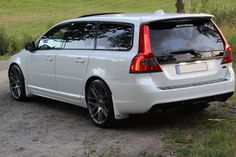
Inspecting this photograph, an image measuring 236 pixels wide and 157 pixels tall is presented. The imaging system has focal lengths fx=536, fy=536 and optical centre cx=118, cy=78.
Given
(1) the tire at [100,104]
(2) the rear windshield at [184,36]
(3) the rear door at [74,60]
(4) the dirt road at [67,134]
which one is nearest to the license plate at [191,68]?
(2) the rear windshield at [184,36]

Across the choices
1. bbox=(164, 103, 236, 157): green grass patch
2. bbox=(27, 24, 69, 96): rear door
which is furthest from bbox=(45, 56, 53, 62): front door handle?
bbox=(164, 103, 236, 157): green grass patch

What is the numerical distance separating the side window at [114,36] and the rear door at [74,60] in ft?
0.65

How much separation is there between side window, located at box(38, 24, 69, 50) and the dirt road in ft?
3.57

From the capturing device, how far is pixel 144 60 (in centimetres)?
693

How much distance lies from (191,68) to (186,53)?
0.70 feet

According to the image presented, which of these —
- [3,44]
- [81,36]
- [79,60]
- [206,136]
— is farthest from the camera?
[3,44]

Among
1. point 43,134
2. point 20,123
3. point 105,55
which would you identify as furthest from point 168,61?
point 20,123

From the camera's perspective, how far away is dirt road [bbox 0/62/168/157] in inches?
257

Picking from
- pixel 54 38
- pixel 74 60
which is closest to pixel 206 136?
pixel 74 60

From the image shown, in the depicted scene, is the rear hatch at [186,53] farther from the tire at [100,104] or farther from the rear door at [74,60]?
the rear door at [74,60]

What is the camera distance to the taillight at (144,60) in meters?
6.93

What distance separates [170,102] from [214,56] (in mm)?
1034

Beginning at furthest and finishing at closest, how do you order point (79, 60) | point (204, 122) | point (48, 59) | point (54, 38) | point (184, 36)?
point (54, 38) < point (48, 59) < point (79, 60) < point (204, 122) < point (184, 36)

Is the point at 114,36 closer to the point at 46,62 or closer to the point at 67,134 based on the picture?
the point at 67,134
